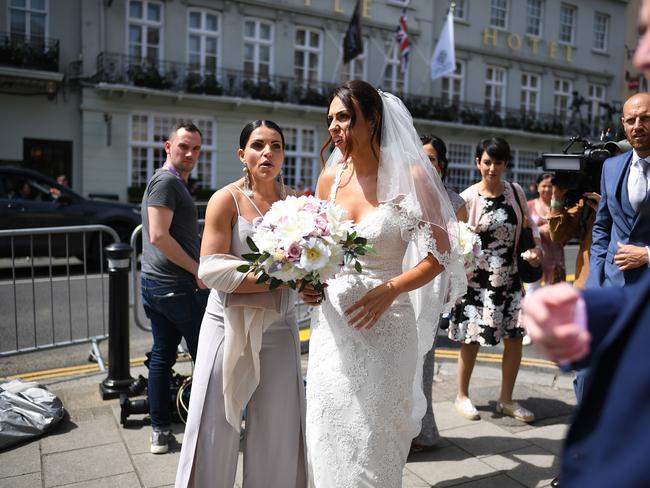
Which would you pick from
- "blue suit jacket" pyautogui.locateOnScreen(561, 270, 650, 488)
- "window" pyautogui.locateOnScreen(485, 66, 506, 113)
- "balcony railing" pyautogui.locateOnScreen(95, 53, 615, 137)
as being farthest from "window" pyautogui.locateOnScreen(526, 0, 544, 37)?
"blue suit jacket" pyautogui.locateOnScreen(561, 270, 650, 488)

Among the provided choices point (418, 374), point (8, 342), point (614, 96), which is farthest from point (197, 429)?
point (614, 96)

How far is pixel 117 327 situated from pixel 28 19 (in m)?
18.8

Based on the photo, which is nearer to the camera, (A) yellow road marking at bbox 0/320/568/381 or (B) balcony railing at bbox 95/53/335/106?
(A) yellow road marking at bbox 0/320/568/381

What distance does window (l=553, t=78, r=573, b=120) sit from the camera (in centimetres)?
3325

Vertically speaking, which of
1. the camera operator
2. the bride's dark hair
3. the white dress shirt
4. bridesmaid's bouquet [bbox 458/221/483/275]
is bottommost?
bridesmaid's bouquet [bbox 458/221/483/275]

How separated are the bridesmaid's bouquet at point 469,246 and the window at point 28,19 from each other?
1974cm

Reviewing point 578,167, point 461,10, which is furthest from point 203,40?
point 578,167

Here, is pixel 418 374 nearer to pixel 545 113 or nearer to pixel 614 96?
pixel 545 113

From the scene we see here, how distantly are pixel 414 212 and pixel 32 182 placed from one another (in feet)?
32.1

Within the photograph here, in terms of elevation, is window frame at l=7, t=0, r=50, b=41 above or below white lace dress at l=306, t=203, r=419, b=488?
above

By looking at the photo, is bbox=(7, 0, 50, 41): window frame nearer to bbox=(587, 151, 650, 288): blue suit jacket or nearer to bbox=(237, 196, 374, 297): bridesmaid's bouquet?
bbox=(237, 196, 374, 297): bridesmaid's bouquet

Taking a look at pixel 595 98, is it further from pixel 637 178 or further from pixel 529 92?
pixel 637 178

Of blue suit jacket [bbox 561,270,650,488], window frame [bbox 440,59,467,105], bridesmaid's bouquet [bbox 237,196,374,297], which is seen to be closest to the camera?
blue suit jacket [bbox 561,270,650,488]

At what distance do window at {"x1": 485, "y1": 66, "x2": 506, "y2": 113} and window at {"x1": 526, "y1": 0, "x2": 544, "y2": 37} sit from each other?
11.0ft
